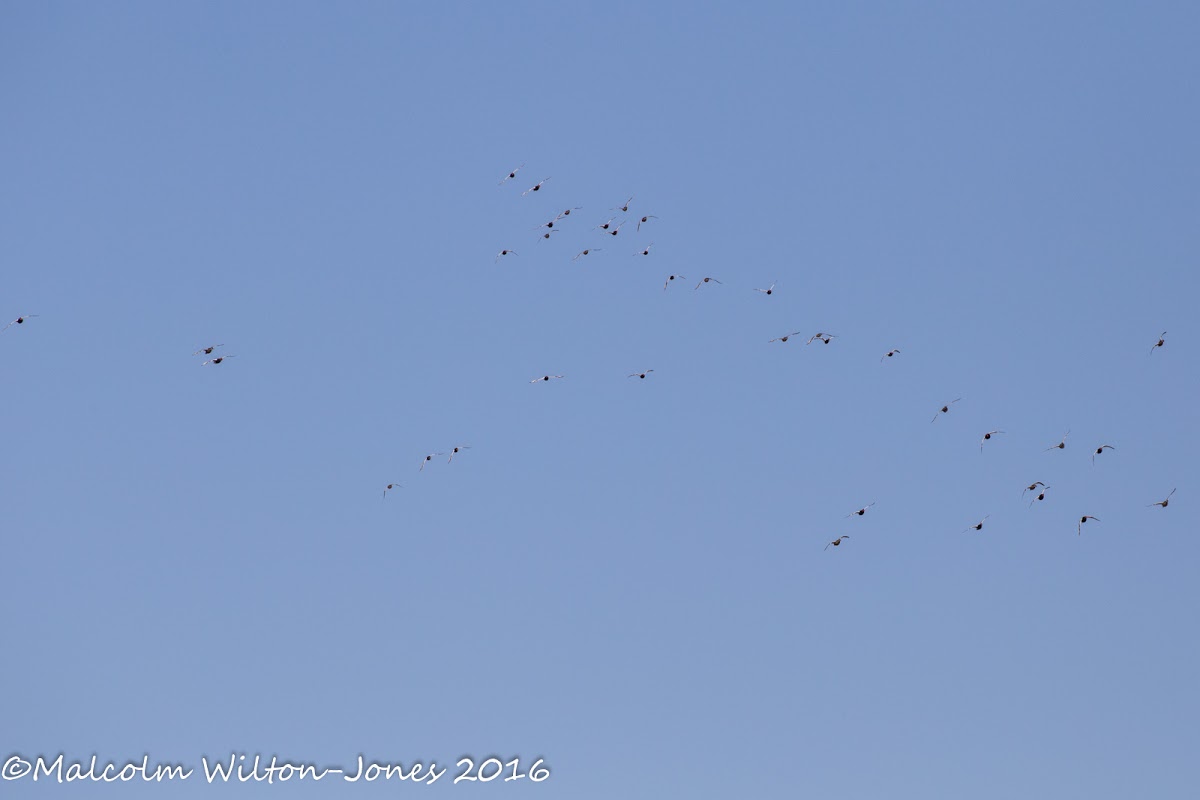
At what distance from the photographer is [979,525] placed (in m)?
124

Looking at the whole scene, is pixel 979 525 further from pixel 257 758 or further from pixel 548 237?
pixel 257 758

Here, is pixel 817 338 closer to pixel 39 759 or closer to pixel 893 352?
pixel 893 352

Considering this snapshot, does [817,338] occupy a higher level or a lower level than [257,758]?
higher

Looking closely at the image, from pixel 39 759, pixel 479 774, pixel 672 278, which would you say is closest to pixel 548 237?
pixel 672 278

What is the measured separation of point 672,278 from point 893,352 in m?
11.5

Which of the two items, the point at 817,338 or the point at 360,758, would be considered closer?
the point at 360,758

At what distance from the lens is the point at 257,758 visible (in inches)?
4914

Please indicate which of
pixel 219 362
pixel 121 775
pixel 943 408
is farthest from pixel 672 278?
pixel 121 775

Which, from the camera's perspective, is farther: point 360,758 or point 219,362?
point 219,362

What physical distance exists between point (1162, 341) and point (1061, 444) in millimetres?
7175

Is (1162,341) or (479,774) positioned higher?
(1162,341)

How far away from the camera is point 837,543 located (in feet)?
416

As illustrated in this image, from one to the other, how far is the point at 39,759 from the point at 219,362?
2068cm

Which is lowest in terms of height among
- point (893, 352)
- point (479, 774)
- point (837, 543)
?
point (479, 774)
